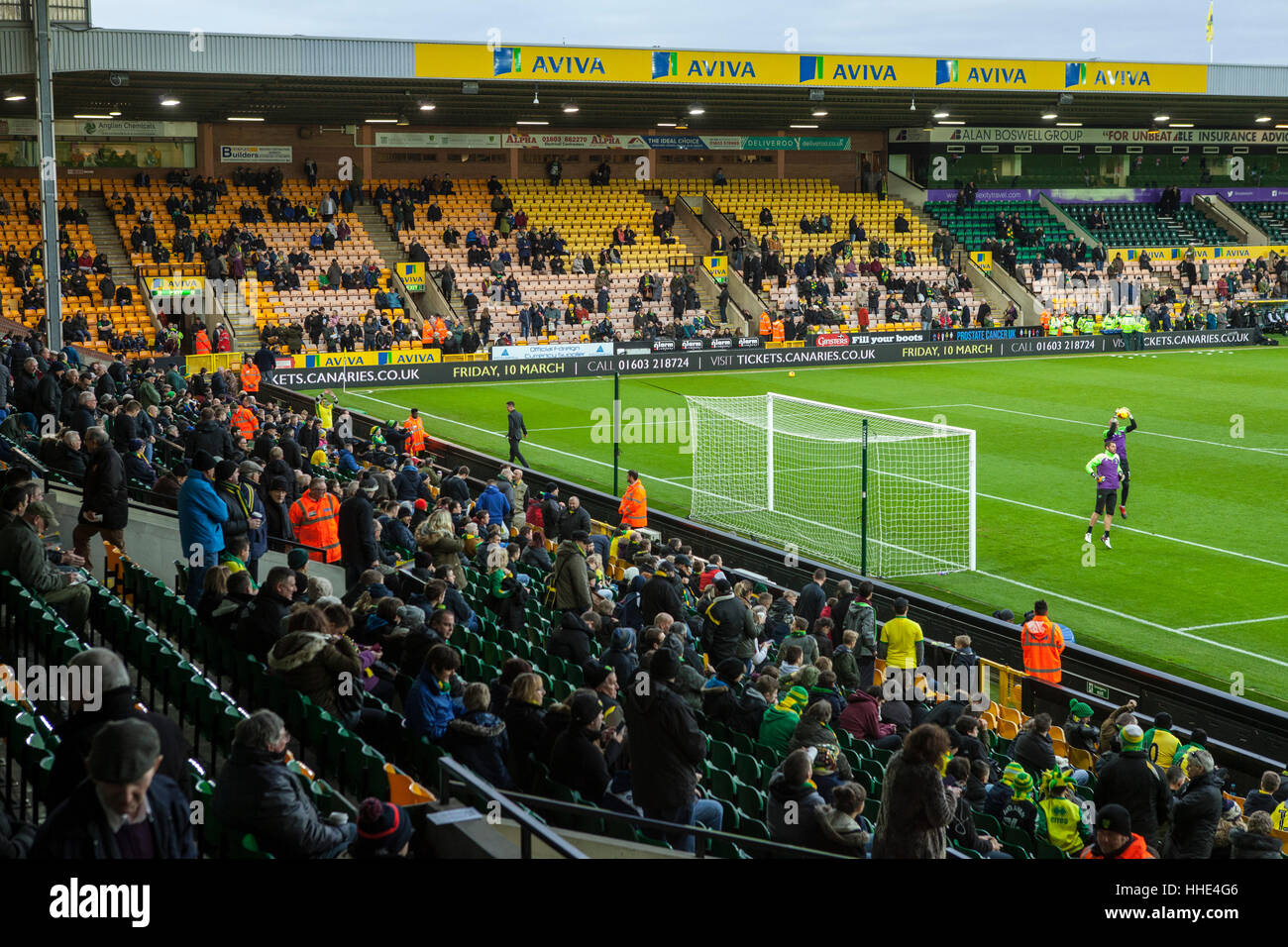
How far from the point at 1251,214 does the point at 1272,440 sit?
37.3 meters

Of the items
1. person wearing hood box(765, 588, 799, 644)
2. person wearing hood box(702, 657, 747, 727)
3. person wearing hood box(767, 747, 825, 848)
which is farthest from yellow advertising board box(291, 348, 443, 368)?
person wearing hood box(767, 747, 825, 848)

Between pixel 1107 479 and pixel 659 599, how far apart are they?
A: 1012 cm

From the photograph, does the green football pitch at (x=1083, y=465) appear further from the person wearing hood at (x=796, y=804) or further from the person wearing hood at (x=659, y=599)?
the person wearing hood at (x=796, y=804)

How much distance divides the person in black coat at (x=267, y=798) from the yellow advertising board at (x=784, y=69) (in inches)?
1415

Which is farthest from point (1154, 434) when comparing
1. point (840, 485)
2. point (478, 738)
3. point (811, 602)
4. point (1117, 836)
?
point (478, 738)

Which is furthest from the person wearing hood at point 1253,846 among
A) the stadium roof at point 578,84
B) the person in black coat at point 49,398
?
the stadium roof at point 578,84

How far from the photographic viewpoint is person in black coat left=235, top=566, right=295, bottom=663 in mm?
8914

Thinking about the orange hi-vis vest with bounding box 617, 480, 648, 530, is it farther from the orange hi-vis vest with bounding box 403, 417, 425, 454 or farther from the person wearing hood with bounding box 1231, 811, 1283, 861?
the person wearing hood with bounding box 1231, 811, 1283, 861

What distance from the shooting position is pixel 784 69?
43.1 meters

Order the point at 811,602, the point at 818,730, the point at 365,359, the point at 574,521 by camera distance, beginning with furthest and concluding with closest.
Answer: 1. the point at 365,359
2. the point at 574,521
3. the point at 811,602
4. the point at 818,730

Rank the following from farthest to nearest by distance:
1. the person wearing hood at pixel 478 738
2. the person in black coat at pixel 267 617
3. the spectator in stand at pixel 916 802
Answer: the person in black coat at pixel 267 617 → the person wearing hood at pixel 478 738 → the spectator in stand at pixel 916 802

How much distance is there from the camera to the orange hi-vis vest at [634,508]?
1917 centimetres

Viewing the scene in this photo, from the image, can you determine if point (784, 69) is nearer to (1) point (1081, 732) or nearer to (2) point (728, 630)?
(2) point (728, 630)

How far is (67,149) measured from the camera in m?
45.0
